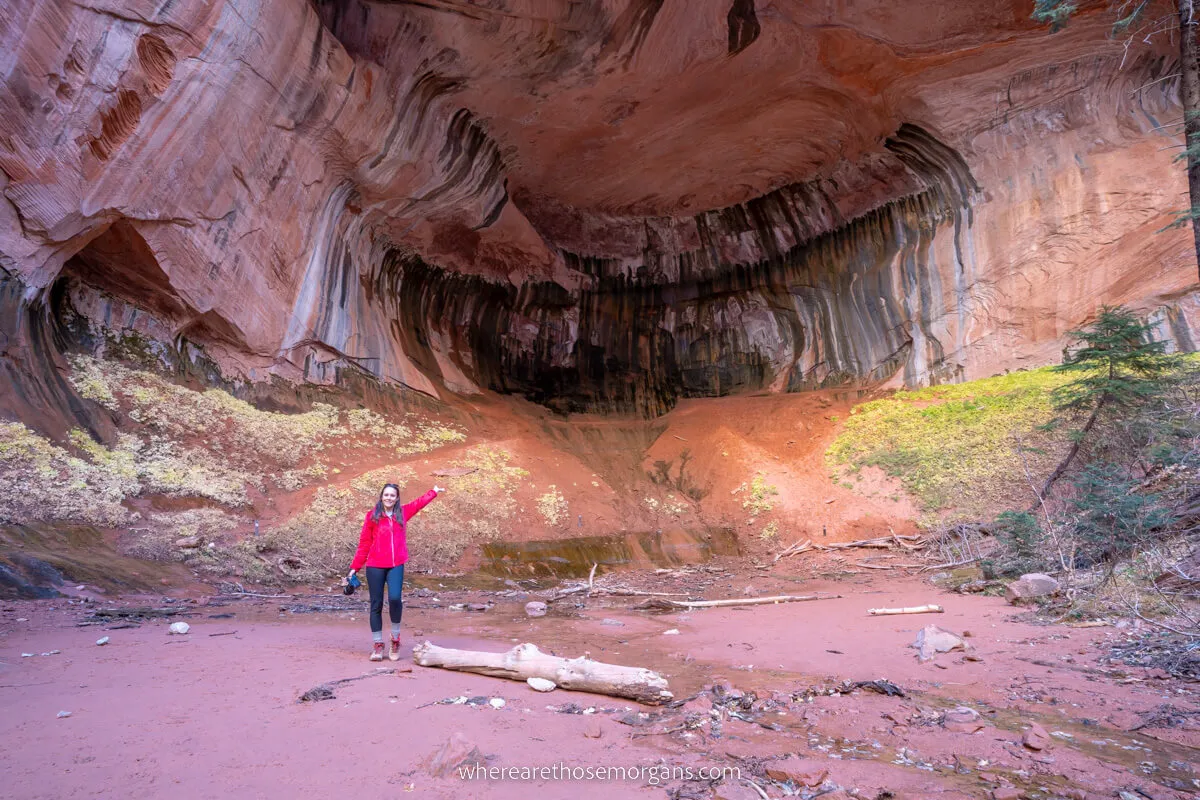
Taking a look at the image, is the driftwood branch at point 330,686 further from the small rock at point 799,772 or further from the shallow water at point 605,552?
the shallow water at point 605,552

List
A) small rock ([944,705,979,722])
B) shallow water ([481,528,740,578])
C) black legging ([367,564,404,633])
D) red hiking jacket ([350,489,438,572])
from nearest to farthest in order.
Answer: small rock ([944,705,979,722])
black legging ([367,564,404,633])
red hiking jacket ([350,489,438,572])
shallow water ([481,528,740,578])

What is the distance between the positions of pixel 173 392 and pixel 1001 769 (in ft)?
47.6

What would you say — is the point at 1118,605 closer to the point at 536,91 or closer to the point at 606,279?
the point at 536,91

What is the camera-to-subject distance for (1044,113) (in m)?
17.0

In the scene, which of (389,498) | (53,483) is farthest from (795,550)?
(53,483)

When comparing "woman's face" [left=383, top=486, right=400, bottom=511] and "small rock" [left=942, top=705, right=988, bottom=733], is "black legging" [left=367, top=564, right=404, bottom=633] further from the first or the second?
"small rock" [left=942, top=705, right=988, bottom=733]

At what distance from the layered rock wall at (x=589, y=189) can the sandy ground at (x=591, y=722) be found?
8.66 meters

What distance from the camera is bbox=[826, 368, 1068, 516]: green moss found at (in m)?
13.6

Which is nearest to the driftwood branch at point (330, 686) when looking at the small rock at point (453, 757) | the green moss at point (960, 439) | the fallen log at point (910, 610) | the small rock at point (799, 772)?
the small rock at point (453, 757)

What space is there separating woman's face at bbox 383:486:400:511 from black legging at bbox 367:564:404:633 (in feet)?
1.65

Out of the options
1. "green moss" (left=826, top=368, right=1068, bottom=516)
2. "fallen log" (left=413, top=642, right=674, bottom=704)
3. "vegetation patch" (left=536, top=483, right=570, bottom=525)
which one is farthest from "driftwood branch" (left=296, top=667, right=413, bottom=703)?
"green moss" (left=826, top=368, right=1068, bottom=516)

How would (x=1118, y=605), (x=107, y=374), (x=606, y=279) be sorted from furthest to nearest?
(x=606, y=279)
(x=107, y=374)
(x=1118, y=605)

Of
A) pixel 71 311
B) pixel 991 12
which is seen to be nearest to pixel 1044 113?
pixel 991 12

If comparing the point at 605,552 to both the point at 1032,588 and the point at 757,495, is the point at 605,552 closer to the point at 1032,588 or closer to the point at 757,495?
the point at 757,495
